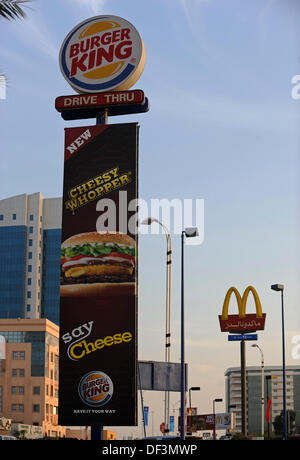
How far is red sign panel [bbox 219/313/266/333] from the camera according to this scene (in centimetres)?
9800

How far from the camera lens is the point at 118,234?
44875 mm

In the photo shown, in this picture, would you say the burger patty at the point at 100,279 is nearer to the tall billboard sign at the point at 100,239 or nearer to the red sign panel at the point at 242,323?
the tall billboard sign at the point at 100,239

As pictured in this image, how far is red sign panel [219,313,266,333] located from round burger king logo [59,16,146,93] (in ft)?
189

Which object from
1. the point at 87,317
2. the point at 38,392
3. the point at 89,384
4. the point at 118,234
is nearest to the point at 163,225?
the point at 118,234

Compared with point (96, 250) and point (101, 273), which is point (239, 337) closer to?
point (101, 273)

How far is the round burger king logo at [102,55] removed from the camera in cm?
4709

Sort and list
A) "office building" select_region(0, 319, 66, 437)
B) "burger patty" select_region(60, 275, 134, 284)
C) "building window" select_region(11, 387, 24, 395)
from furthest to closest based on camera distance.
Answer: "building window" select_region(11, 387, 24, 395) → "office building" select_region(0, 319, 66, 437) → "burger patty" select_region(60, 275, 134, 284)

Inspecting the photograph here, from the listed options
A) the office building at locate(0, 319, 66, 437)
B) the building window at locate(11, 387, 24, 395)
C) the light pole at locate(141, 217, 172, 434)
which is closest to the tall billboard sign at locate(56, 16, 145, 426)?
the light pole at locate(141, 217, 172, 434)

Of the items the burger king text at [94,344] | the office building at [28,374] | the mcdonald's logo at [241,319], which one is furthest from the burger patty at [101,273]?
the office building at [28,374]

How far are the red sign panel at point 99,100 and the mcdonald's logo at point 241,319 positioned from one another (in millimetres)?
53718

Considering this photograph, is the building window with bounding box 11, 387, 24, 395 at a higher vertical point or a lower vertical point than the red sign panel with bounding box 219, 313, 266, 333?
lower

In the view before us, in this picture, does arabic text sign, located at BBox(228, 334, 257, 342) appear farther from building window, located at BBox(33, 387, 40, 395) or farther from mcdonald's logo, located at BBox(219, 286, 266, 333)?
building window, located at BBox(33, 387, 40, 395)

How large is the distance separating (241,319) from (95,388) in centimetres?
5780
